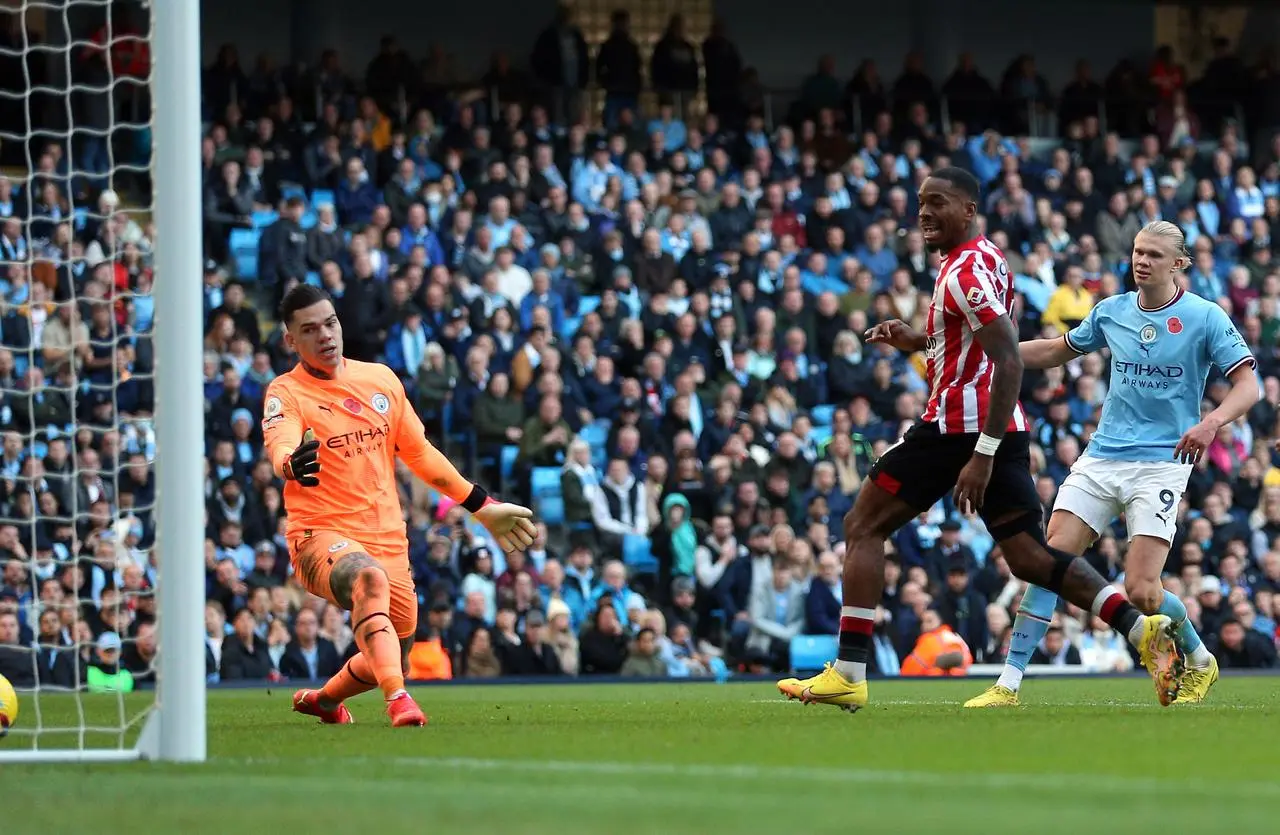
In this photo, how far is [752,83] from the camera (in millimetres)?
26766

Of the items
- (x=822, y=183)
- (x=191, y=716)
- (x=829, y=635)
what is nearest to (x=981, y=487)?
(x=191, y=716)

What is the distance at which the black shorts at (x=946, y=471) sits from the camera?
9.30 meters

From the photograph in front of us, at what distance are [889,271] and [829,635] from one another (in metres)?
5.63

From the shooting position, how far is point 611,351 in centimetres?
2112

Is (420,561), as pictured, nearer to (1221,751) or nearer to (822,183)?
(822,183)

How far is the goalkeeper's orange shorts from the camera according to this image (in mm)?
9250

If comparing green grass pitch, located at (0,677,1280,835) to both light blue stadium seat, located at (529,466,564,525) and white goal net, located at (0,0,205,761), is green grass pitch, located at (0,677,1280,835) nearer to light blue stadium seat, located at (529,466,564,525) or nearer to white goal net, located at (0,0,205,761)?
white goal net, located at (0,0,205,761)

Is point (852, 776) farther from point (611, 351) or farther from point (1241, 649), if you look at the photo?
point (611, 351)

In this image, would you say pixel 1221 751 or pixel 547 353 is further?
pixel 547 353

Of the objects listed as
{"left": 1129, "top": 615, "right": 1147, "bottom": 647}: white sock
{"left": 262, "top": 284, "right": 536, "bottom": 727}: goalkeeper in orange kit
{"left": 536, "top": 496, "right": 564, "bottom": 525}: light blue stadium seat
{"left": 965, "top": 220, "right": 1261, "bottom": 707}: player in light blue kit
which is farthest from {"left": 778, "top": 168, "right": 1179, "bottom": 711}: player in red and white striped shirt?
{"left": 536, "top": 496, "right": 564, "bottom": 525}: light blue stadium seat

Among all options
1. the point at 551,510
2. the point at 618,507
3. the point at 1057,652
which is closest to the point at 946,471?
the point at 1057,652

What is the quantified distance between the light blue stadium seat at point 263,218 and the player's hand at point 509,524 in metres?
12.5

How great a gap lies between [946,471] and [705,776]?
11.4 feet

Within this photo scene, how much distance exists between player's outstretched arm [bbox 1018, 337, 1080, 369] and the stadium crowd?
6.60 metres
